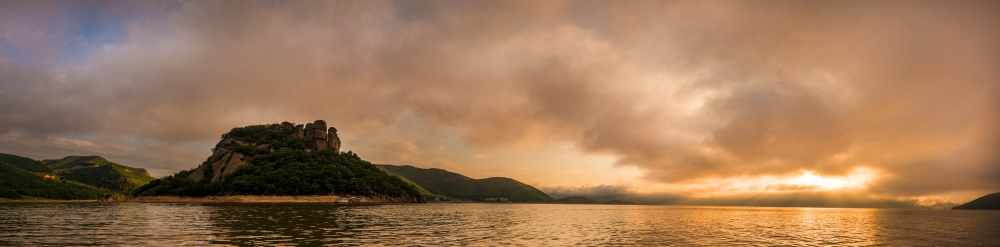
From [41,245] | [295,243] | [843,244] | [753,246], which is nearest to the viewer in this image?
[41,245]

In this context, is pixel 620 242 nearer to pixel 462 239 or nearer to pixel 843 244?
pixel 462 239

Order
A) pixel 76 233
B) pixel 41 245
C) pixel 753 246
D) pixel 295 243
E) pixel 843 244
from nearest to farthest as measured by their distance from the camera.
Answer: pixel 41 245 → pixel 295 243 → pixel 76 233 → pixel 753 246 → pixel 843 244

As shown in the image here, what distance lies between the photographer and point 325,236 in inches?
1829

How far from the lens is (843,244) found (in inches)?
2067

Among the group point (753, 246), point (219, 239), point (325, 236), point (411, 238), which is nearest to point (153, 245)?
point (219, 239)

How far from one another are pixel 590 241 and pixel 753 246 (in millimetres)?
16253

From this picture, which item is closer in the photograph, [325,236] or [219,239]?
[219,239]

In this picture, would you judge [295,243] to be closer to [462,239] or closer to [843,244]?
[462,239]

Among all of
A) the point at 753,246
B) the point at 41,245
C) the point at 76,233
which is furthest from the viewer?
the point at 753,246

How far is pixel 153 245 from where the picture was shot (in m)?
35.9

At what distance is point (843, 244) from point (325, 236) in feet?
184

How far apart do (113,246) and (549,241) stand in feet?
117

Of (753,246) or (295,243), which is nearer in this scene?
(295,243)

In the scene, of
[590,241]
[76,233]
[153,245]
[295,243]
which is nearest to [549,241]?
[590,241]
